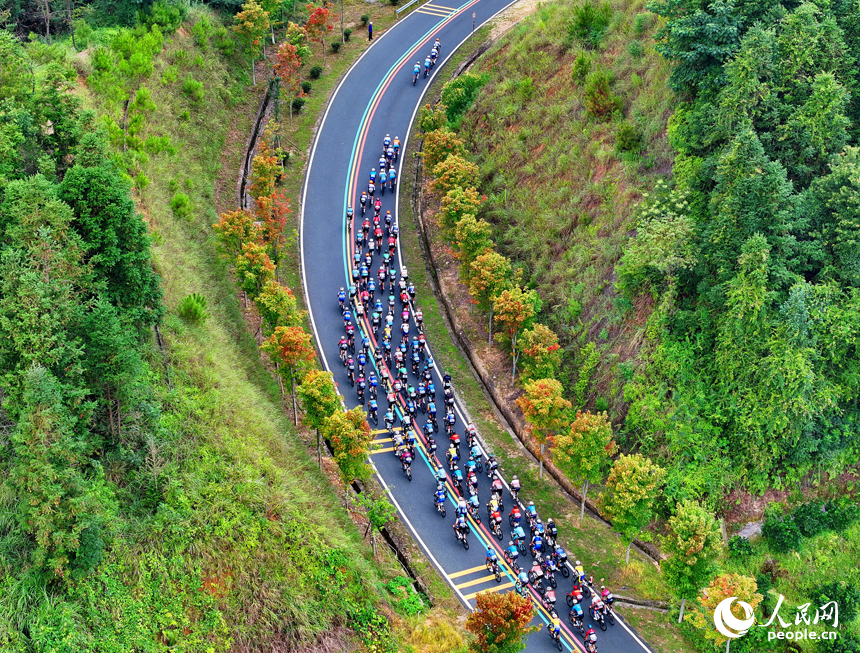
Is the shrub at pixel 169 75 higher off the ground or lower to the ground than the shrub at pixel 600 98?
higher

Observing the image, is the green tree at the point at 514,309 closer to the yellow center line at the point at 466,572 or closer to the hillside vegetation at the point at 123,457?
the yellow center line at the point at 466,572

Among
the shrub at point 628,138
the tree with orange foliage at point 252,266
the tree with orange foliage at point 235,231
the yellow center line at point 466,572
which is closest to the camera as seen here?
the yellow center line at point 466,572

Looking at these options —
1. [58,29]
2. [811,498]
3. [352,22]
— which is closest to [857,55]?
[811,498]

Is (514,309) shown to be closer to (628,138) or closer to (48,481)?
(628,138)

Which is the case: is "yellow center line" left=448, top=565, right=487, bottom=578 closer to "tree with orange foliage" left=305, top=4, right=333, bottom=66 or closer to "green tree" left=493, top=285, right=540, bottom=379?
"green tree" left=493, top=285, right=540, bottom=379

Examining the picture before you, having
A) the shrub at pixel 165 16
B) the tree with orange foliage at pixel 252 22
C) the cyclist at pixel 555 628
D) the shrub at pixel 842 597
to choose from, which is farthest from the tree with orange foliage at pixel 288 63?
the shrub at pixel 842 597

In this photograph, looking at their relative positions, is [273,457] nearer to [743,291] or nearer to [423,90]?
[743,291]
